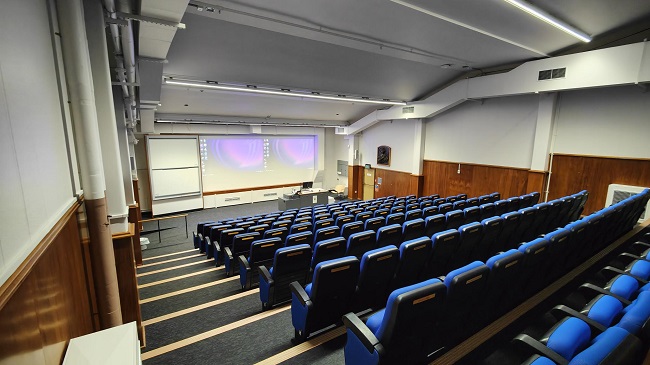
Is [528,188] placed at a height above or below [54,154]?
below

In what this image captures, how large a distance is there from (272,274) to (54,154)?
2.22 metres

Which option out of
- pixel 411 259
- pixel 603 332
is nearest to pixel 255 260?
pixel 411 259

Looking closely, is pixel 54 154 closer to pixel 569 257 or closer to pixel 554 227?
pixel 569 257

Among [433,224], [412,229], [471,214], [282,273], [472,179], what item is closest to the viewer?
[282,273]

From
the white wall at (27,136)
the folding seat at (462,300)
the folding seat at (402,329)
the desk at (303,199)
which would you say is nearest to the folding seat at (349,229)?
the folding seat at (462,300)

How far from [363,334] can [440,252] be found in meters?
1.74

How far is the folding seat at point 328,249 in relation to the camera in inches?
128

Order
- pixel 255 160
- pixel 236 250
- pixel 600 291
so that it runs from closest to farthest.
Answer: pixel 600 291 < pixel 236 250 < pixel 255 160

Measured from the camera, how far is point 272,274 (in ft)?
10.5

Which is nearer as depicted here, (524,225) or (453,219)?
(524,225)

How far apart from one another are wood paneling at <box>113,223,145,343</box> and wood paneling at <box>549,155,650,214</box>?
9300 millimetres

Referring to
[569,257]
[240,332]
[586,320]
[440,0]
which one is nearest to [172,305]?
[240,332]

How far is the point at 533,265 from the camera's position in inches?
106

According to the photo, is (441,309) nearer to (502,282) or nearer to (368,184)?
(502,282)
